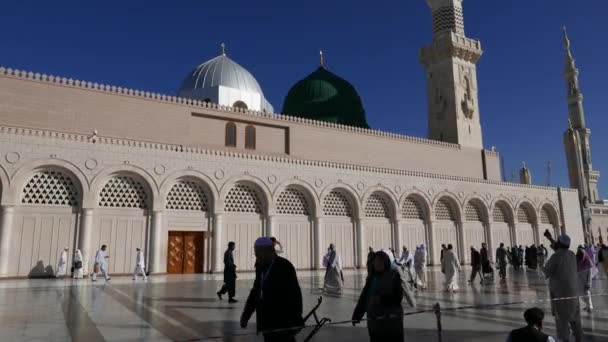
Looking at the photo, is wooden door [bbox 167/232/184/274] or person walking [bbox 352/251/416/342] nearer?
person walking [bbox 352/251/416/342]

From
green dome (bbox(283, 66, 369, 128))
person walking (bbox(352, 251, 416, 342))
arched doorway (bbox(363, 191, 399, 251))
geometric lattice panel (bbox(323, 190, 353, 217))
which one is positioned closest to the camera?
person walking (bbox(352, 251, 416, 342))

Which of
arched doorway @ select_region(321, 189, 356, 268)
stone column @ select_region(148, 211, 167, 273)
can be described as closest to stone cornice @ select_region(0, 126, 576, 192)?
arched doorway @ select_region(321, 189, 356, 268)

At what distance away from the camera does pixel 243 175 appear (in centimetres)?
1603

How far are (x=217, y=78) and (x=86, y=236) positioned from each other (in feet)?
37.2

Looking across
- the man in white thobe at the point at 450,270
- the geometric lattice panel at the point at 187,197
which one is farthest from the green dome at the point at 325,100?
the man in white thobe at the point at 450,270

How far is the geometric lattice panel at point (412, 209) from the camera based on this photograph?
798 inches

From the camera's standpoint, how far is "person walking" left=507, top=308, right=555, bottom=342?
9.39 ft

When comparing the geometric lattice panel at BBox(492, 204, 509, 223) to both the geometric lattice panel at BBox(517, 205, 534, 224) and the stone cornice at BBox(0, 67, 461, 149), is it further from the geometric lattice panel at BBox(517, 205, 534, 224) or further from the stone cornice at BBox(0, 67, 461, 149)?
the stone cornice at BBox(0, 67, 461, 149)

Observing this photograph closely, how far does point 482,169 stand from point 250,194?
14.0 meters

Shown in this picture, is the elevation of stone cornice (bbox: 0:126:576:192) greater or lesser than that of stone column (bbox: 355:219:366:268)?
greater

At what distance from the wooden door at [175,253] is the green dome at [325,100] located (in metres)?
10.8

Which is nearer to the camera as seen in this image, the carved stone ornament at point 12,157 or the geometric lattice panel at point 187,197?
the carved stone ornament at point 12,157

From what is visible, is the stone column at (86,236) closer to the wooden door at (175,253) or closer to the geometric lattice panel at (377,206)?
the wooden door at (175,253)

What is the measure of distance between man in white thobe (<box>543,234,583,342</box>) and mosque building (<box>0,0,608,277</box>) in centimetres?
1193
